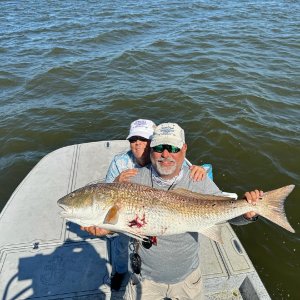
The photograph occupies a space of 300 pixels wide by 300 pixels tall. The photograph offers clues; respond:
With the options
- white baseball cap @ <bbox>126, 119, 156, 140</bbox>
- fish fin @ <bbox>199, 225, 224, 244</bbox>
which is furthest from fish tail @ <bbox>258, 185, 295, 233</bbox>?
white baseball cap @ <bbox>126, 119, 156, 140</bbox>

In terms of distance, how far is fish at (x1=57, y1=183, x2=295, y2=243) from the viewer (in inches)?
148

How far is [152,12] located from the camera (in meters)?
23.6

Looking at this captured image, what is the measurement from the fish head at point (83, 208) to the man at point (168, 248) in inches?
12.6

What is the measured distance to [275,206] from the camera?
156 inches

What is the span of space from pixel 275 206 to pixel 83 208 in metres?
2.22

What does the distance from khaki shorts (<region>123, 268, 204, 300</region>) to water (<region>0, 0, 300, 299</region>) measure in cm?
327

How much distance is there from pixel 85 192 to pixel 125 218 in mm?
643

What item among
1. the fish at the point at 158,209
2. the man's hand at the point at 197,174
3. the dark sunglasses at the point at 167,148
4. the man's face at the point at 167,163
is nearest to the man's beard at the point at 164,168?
the man's face at the point at 167,163

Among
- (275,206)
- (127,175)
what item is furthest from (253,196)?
(127,175)

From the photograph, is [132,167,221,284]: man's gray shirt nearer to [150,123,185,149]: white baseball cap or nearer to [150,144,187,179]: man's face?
[150,144,187,179]: man's face

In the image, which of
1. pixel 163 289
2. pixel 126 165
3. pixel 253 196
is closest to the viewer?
pixel 253 196

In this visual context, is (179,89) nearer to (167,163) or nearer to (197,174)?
(197,174)

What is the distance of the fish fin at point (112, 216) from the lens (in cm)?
375

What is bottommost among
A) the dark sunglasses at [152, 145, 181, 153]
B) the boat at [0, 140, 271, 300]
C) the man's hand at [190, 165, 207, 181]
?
the boat at [0, 140, 271, 300]
